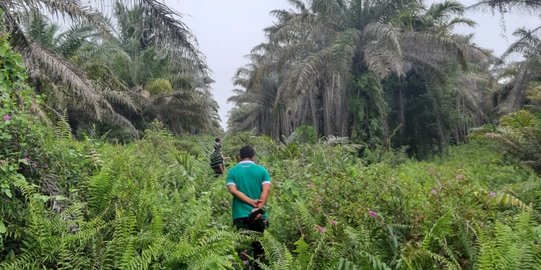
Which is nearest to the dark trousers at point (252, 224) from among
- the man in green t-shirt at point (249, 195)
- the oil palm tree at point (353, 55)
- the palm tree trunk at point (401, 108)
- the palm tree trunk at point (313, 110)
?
the man in green t-shirt at point (249, 195)

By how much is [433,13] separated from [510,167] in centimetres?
1334

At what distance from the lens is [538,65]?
22266mm

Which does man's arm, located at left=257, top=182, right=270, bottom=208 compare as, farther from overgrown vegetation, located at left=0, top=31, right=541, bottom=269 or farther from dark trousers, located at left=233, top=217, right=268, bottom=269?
overgrown vegetation, located at left=0, top=31, right=541, bottom=269

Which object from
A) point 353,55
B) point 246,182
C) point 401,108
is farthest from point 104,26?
point 401,108

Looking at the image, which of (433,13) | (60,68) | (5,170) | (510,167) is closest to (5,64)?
(5,170)

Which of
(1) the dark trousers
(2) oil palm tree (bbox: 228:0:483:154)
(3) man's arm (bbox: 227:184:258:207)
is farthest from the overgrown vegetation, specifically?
(2) oil palm tree (bbox: 228:0:483:154)

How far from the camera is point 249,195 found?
543cm

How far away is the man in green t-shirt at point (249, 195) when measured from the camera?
17.4 feet

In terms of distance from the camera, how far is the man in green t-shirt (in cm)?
532

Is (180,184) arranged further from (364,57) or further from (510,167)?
(364,57)

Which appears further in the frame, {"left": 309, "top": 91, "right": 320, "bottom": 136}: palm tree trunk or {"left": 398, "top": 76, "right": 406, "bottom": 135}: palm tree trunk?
{"left": 398, "top": 76, "right": 406, "bottom": 135}: palm tree trunk

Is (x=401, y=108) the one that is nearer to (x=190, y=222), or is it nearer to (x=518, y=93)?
(x=518, y=93)

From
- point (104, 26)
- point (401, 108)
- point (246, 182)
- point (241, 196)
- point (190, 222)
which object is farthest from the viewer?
point (401, 108)

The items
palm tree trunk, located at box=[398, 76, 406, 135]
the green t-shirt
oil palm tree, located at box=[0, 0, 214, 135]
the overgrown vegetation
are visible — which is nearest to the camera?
the overgrown vegetation
